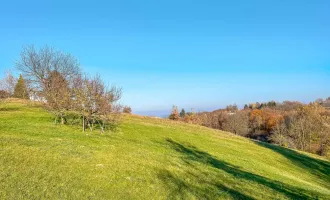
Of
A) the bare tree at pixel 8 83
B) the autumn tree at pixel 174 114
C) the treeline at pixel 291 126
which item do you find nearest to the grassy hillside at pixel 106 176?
the bare tree at pixel 8 83

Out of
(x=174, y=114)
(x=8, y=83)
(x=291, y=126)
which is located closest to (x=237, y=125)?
(x=291, y=126)

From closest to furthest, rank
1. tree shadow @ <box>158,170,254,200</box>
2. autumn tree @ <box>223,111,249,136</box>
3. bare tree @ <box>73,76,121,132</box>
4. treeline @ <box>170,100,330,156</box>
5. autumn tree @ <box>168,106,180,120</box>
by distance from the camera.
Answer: tree shadow @ <box>158,170,254,200</box>
bare tree @ <box>73,76,121,132</box>
treeline @ <box>170,100,330,156</box>
autumn tree @ <box>223,111,249,136</box>
autumn tree @ <box>168,106,180,120</box>

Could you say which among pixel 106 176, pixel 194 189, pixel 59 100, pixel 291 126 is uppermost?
pixel 59 100

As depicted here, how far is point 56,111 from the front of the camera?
983 inches

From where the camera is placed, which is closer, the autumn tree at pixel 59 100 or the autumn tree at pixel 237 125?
the autumn tree at pixel 59 100

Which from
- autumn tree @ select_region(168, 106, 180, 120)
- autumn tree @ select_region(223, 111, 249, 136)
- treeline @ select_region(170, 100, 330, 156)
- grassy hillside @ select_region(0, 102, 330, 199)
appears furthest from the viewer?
autumn tree @ select_region(168, 106, 180, 120)

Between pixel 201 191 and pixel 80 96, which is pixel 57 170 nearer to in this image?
pixel 201 191

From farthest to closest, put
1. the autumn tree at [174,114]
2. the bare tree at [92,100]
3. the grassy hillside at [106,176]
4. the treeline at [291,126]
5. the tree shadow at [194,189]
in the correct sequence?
the autumn tree at [174,114], the treeline at [291,126], the bare tree at [92,100], the tree shadow at [194,189], the grassy hillside at [106,176]

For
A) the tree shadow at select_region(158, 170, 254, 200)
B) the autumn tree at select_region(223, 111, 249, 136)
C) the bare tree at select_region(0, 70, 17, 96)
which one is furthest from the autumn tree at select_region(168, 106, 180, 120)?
the tree shadow at select_region(158, 170, 254, 200)

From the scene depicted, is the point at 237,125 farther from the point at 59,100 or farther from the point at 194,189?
the point at 194,189

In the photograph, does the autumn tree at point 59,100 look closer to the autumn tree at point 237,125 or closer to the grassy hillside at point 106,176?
the grassy hillside at point 106,176

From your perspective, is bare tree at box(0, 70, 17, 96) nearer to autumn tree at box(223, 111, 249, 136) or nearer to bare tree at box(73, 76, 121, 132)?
bare tree at box(73, 76, 121, 132)

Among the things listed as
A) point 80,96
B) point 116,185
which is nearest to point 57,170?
point 116,185

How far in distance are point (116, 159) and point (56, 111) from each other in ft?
42.5
